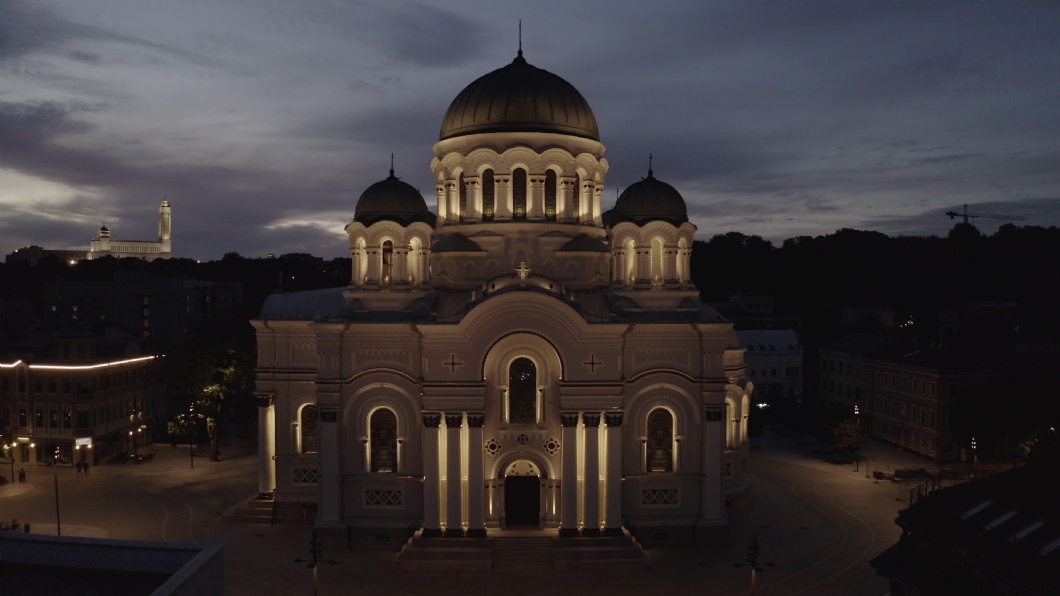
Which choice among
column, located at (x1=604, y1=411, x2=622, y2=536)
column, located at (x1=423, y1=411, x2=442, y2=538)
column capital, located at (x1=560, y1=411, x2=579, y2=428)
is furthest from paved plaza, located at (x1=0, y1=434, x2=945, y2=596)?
column capital, located at (x1=560, y1=411, x2=579, y2=428)

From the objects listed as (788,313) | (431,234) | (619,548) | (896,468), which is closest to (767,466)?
(896,468)

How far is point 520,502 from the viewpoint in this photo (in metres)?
29.1

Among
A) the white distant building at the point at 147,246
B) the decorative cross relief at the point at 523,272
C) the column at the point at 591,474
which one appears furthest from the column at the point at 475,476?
the white distant building at the point at 147,246

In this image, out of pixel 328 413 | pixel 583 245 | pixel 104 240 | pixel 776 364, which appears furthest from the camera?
pixel 104 240

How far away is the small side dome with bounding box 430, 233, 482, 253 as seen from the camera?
30.9 m

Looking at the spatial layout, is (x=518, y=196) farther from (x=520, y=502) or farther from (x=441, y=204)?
(x=520, y=502)

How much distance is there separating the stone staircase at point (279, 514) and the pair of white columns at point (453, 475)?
6.31m

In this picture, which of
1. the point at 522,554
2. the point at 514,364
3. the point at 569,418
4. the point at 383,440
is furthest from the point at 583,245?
the point at 522,554

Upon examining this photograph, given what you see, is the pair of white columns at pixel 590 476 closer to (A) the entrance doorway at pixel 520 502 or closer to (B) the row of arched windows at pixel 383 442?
(A) the entrance doorway at pixel 520 502

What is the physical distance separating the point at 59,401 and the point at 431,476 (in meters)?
25.5

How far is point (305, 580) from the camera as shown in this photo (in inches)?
1011

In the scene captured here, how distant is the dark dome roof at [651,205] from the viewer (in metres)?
32.4

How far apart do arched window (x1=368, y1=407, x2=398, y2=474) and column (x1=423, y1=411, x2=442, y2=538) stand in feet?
5.99

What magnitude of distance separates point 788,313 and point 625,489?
59262mm
